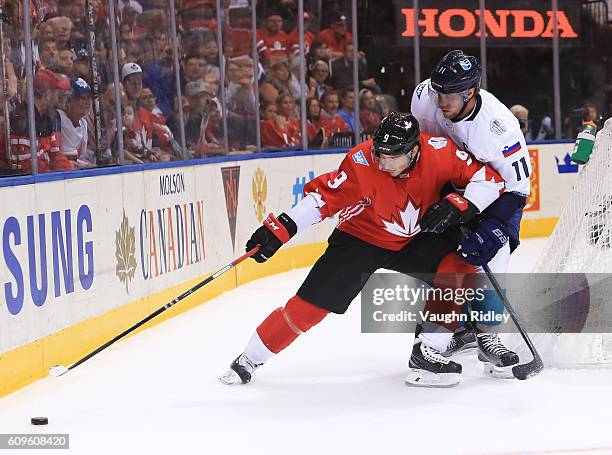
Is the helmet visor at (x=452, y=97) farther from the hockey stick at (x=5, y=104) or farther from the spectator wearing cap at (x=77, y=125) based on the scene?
the spectator wearing cap at (x=77, y=125)

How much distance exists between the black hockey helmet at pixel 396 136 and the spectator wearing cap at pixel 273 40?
4.73 metres

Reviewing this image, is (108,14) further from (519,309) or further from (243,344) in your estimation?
(519,309)

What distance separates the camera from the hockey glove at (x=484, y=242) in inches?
184

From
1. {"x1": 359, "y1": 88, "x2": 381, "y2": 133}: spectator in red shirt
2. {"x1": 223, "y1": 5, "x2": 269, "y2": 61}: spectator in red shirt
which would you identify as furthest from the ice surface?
{"x1": 359, "y1": 88, "x2": 381, "y2": 133}: spectator in red shirt

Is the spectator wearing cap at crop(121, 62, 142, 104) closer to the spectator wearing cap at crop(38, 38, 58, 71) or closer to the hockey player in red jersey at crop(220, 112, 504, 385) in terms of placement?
the spectator wearing cap at crop(38, 38, 58, 71)

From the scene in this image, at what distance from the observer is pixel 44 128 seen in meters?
5.47

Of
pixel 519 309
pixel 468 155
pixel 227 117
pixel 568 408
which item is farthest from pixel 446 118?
pixel 227 117

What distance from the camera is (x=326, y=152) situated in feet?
30.8

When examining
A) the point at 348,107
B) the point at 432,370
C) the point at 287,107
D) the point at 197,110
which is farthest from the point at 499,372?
the point at 348,107

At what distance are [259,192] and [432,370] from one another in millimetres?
3866

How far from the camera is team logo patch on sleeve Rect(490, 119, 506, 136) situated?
4.69 meters

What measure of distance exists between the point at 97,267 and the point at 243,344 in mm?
817

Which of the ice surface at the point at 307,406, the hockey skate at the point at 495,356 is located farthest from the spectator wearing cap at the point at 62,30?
the hockey skate at the point at 495,356

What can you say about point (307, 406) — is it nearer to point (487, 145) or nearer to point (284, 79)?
point (487, 145)
